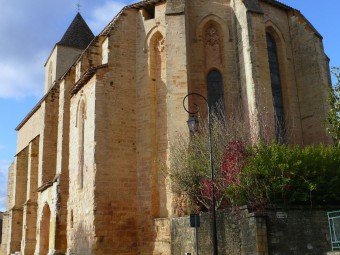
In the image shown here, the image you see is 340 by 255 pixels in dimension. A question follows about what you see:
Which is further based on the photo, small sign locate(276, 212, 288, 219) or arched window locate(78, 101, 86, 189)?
arched window locate(78, 101, 86, 189)

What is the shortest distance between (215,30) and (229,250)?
35.6ft

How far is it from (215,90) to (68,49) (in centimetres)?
1954

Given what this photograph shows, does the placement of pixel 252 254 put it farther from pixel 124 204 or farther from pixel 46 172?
pixel 46 172

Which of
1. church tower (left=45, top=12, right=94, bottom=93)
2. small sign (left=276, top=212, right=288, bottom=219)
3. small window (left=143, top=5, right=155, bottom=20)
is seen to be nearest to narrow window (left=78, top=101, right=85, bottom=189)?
small window (left=143, top=5, right=155, bottom=20)

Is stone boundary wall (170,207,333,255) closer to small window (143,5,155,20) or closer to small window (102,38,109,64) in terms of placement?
small window (102,38,109,64)

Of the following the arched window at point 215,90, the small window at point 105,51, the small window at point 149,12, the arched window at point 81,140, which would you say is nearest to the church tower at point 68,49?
the arched window at point 81,140

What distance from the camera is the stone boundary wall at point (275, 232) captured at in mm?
9961

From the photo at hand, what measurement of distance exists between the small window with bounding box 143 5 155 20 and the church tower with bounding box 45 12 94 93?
15.7m

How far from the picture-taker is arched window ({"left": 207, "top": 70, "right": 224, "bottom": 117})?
17.5 m

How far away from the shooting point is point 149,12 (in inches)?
758

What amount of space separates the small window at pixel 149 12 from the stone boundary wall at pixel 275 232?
36.3 feet

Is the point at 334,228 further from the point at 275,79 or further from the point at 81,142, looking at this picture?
the point at 81,142

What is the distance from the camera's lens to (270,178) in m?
11.3

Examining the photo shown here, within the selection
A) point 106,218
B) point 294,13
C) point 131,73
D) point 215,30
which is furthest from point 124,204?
point 294,13
